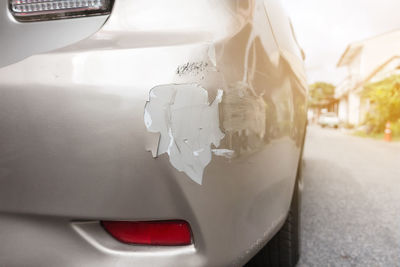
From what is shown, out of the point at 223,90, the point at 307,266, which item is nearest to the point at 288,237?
the point at 307,266

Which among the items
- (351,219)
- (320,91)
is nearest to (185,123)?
(351,219)

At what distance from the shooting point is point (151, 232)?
2.56 ft

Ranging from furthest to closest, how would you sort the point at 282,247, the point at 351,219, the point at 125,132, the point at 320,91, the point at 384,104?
1. the point at 320,91
2. the point at 384,104
3. the point at 351,219
4. the point at 282,247
5. the point at 125,132

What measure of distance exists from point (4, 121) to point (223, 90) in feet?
1.78

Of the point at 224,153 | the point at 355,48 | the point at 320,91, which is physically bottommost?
the point at 224,153

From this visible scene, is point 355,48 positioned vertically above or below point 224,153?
above

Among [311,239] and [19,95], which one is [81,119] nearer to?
[19,95]

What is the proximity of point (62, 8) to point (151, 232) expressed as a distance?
64cm

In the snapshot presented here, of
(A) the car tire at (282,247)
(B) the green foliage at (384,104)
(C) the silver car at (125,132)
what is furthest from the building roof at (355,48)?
(C) the silver car at (125,132)

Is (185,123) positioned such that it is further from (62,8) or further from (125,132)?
(62,8)

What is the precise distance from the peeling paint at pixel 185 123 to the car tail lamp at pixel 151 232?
0.50 feet

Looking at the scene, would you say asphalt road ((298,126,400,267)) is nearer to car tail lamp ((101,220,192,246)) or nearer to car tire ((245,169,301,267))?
car tire ((245,169,301,267))

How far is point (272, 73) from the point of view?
0.96m

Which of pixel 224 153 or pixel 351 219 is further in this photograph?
pixel 351 219
